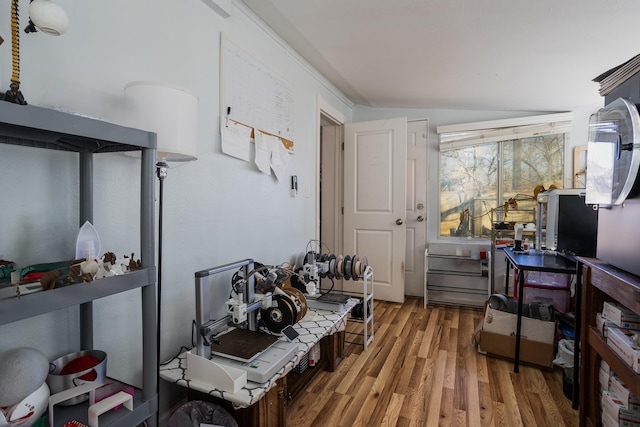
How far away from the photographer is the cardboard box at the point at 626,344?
1117mm

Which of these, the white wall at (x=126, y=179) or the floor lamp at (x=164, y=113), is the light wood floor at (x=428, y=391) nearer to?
the white wall at (x=126, y=179)

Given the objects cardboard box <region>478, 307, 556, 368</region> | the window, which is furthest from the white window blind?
cardboard box <region>478, 307, 556, 368</region>

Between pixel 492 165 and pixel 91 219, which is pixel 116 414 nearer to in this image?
pixel 91 219

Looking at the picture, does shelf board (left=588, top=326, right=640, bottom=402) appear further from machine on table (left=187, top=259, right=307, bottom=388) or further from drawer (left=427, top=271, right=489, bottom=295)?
drawer (left=427, top=271, right=489, bottom=295)

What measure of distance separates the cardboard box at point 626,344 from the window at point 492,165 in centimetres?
248

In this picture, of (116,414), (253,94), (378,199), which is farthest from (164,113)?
(378,199)

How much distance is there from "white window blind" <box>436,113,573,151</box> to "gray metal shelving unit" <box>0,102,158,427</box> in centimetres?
344

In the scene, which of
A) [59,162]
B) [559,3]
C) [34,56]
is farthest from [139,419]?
[559,3]

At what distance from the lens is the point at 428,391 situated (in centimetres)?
196

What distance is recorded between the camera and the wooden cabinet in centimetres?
Result: 126

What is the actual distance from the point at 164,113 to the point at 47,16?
38 cm

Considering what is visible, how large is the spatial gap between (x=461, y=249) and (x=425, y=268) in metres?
0.47

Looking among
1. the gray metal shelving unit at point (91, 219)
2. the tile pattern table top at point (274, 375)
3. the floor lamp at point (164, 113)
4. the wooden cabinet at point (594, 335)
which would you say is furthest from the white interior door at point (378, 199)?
the gray metal shelving unit at point (91, 219)

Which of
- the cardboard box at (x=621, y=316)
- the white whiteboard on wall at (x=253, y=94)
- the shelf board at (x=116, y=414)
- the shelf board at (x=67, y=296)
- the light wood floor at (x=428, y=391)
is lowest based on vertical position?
the light wood floor at (x=428, y=391)
